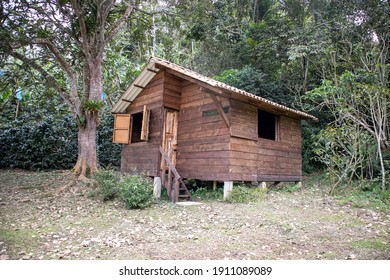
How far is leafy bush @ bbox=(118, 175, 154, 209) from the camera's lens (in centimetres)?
705

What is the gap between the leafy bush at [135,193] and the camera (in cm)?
705

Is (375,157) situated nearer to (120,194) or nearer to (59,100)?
(120,194)

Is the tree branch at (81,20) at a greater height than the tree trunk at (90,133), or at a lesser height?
greater

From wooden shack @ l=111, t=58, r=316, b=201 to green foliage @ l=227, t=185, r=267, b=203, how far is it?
229 millimetres

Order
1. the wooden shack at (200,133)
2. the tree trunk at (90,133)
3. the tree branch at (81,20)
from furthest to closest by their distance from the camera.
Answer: the tree trunk at (90,133) → the tree branch at (81,20) → the wooden shack at (200,133)

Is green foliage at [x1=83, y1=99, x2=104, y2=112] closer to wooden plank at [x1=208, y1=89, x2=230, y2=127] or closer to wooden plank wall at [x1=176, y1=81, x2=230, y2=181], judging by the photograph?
wooden plank wall at [x1=176, y1=81, x2=230, y2=181]

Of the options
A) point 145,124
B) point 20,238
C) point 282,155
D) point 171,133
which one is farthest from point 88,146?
point 282,155

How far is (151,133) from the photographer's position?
9883 millimetres

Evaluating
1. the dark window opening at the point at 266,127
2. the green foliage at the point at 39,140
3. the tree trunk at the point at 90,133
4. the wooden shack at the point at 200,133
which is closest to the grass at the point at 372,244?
the wooden shack at the point at 200,133

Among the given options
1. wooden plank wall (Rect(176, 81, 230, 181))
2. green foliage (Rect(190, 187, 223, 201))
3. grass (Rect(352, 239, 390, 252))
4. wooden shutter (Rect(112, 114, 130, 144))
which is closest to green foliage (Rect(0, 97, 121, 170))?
wooden shutter (Rect(112, 114, 130, 144))

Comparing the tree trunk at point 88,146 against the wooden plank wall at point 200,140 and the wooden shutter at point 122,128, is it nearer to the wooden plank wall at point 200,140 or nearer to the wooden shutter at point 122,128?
the wooden shutter at point 122,128

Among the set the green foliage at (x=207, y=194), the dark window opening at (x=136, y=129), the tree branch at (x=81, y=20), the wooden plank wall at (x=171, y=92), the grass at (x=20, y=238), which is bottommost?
the grass at (x=20, y=238)

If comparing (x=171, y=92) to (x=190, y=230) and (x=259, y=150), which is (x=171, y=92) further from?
(x=190, y=230)

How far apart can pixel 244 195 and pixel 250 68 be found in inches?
338
